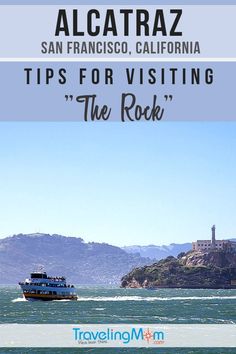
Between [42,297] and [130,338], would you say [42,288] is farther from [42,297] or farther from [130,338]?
[130,338]

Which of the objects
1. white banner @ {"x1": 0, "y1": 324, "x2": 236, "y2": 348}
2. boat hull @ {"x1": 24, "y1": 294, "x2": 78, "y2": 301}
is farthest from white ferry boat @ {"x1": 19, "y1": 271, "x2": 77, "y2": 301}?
white banner @ {"x1": 0, "y1": 324, "x2": 236, "y2": 348}

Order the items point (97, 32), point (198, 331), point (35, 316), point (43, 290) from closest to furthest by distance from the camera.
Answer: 1. point (97, 32)
2. point (198, 331)
3. point (35, 316)
4. point (43, 290)

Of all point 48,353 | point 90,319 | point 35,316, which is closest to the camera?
point 48,353

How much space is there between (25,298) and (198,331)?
58423mm

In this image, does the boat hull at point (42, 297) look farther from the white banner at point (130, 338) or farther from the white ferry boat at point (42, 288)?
the white banner at point (130, 338)

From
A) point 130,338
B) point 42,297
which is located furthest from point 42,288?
point 130,338

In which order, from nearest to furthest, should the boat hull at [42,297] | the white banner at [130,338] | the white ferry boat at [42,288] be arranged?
the white banner at [130,338]
the boat hull at [42,297]
the white ferry boat at [42,288]

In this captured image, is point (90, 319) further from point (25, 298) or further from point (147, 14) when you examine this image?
point (147, 14)

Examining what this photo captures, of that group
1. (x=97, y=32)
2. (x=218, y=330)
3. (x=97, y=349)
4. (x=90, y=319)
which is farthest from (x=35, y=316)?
(x=97, y=32)

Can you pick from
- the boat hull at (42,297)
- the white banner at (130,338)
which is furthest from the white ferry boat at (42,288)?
the white banner at (130,338)

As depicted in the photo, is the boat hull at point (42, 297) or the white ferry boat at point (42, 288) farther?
the white ferry boat at point (42, 288)

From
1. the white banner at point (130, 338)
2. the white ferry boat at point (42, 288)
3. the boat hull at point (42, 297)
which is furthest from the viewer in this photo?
the white ferry boat at point (42, 288)

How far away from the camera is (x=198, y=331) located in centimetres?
4897

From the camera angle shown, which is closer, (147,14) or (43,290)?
(147,14)
